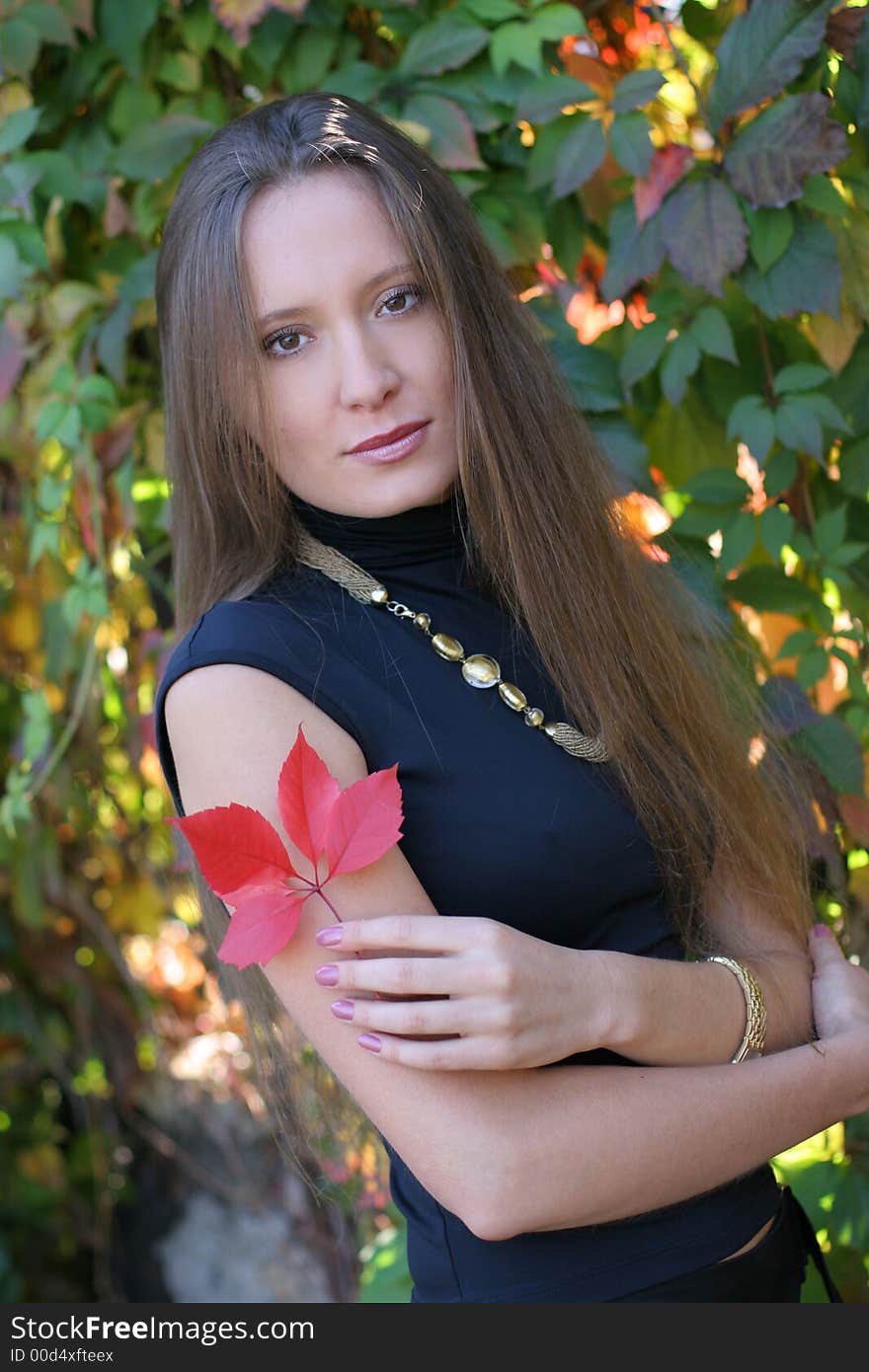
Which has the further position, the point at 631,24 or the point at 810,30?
the point at 631,24

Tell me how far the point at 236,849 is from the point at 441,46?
40.9 inches

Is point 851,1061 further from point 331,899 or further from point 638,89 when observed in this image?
point 638,89

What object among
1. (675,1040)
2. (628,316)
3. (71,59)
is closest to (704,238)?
(628,316)

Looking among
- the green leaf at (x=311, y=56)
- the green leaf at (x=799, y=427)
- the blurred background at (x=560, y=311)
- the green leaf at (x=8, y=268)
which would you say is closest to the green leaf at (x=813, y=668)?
the blurred background at (x=560, y=311)

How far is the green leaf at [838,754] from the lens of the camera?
139 centimetres

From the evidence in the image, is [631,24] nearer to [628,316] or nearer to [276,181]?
[628,316]

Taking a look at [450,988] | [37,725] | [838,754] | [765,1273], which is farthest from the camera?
[37,725]

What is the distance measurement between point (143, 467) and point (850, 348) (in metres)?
0.93

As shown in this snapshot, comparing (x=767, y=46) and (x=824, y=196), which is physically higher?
(x=767, y=46)

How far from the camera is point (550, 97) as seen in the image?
138 cm

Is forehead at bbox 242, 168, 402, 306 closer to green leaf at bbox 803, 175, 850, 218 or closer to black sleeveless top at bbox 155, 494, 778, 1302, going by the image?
black sleeveless top at bbox 155, 494, 778, 1302

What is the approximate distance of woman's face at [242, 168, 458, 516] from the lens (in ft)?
3.68

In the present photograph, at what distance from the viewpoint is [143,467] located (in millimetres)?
1751

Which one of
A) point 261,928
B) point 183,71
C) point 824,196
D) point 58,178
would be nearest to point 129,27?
point 183,71
